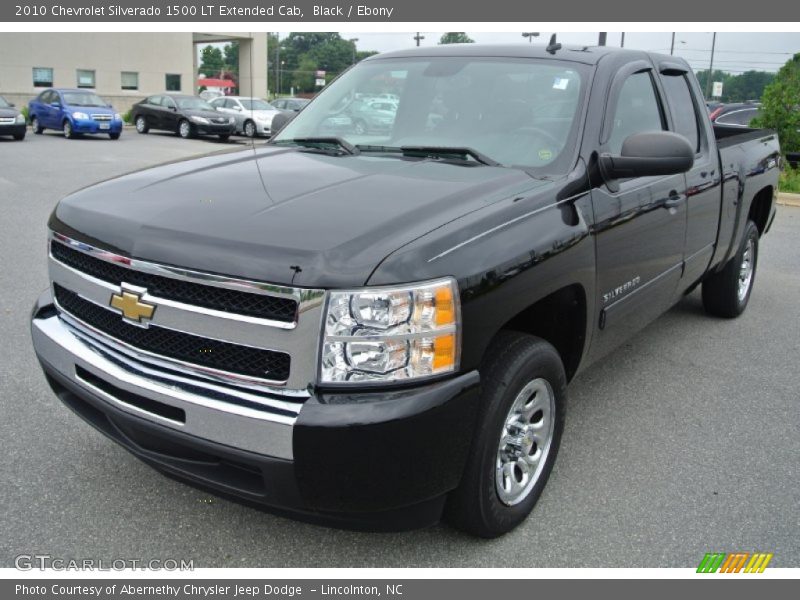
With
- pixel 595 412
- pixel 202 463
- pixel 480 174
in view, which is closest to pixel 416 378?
pixel 202 463

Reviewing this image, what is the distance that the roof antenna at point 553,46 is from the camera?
12.8 ft

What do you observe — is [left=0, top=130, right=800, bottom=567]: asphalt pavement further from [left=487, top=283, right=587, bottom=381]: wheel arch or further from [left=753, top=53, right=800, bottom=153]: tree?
[left=753, top=53, right=800, bottom=153]: tree

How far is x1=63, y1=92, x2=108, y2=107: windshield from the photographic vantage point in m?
23.6

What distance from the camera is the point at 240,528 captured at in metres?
3.02

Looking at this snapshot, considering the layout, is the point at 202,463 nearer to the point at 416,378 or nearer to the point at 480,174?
the point at 416,378

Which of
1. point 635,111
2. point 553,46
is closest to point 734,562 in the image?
point 635,111

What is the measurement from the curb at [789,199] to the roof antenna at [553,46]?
10.1m

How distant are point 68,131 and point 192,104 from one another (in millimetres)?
3983

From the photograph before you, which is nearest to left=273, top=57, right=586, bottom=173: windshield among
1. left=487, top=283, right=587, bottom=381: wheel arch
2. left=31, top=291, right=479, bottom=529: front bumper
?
left=487, top=283, right=587, bottom=381: wheel arch

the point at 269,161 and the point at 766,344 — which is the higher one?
the point at 269,161

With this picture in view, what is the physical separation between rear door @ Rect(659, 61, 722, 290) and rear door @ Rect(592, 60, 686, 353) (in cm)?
16

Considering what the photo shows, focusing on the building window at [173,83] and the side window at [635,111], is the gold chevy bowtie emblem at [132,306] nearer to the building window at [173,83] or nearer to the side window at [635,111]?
the side window at [635,111]

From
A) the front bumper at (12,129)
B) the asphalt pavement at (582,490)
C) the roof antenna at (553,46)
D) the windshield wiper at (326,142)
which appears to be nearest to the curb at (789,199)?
the asphalt pavement at (582,490)

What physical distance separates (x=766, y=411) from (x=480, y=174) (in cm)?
234
